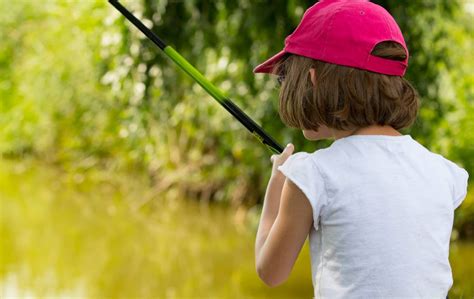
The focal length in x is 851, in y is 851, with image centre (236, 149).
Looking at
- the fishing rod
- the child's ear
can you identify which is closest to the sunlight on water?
→ the fishing rod

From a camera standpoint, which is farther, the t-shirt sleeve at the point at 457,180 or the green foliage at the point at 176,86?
the green foliage at the point at 176,86

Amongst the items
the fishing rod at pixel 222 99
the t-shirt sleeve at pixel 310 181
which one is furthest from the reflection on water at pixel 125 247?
the t-shirt sleeve at pixel 310 181

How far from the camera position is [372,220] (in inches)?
46.9

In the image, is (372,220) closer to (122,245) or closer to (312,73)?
(312,73)

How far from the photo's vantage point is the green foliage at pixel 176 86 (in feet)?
12.5

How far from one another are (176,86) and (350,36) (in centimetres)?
334

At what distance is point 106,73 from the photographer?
449 centimetres

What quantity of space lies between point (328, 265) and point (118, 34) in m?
2.96

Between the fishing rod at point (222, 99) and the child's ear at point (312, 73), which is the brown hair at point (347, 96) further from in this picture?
the fishing rod at point (222, 99)

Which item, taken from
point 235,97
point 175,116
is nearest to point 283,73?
point 235,97

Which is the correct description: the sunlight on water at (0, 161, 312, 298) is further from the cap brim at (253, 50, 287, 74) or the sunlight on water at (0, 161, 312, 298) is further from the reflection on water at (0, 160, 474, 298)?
the cap brim at (253, 50, 287, 74)

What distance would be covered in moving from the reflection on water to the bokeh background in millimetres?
15

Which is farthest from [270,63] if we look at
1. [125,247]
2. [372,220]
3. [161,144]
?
[161,144]

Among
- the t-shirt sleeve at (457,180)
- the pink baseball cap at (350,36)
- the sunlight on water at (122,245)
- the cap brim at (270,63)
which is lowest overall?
the sunlight on water at (122,245)
